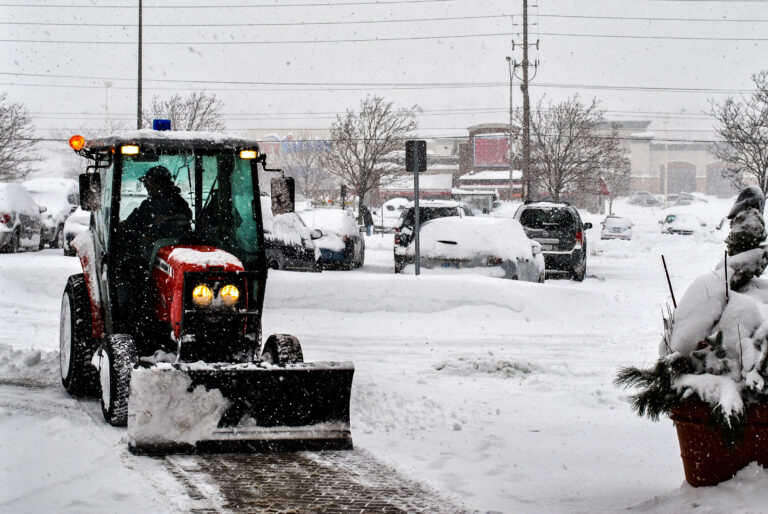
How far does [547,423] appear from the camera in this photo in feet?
25.8

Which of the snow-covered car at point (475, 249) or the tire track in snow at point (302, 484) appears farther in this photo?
the snow-covered car at point (475, 249)

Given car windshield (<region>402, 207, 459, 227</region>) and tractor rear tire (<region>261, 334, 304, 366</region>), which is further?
car windshield (<region>402, 207, 459, 227</region>)

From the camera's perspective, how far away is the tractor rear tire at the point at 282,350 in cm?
728

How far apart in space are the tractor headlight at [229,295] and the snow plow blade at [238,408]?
62 cm

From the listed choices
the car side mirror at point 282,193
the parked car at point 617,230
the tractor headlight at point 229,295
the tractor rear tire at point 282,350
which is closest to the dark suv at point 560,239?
the car side mirror at point 282,193

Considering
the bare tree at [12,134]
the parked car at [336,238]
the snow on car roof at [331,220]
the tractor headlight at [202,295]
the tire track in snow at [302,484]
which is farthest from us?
the bare tree at [12,134]

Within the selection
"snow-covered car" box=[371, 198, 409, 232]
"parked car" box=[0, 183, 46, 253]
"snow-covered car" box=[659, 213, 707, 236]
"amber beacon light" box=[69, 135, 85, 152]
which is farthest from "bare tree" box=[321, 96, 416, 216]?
"amber beacon light" box=[69, 135, 85, 152]

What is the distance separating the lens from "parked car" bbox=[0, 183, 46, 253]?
2345cm

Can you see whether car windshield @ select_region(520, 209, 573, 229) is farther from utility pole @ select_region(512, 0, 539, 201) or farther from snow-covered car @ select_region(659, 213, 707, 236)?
snow-covered car @ select_region(659, 213, 707, 236)

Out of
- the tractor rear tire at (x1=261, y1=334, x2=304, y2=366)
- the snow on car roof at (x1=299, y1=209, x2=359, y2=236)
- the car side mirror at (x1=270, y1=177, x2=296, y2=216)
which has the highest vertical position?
the car side mirror at (x1=270, y1=177, x2=296, y2=216)

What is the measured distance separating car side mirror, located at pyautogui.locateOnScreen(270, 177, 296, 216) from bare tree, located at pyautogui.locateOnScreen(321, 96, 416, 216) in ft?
130

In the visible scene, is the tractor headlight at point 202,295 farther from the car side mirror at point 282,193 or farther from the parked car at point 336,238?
the parked car at point 336,238

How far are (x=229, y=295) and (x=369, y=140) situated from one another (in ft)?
140

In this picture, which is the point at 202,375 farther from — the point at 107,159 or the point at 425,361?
the point at 425,361
